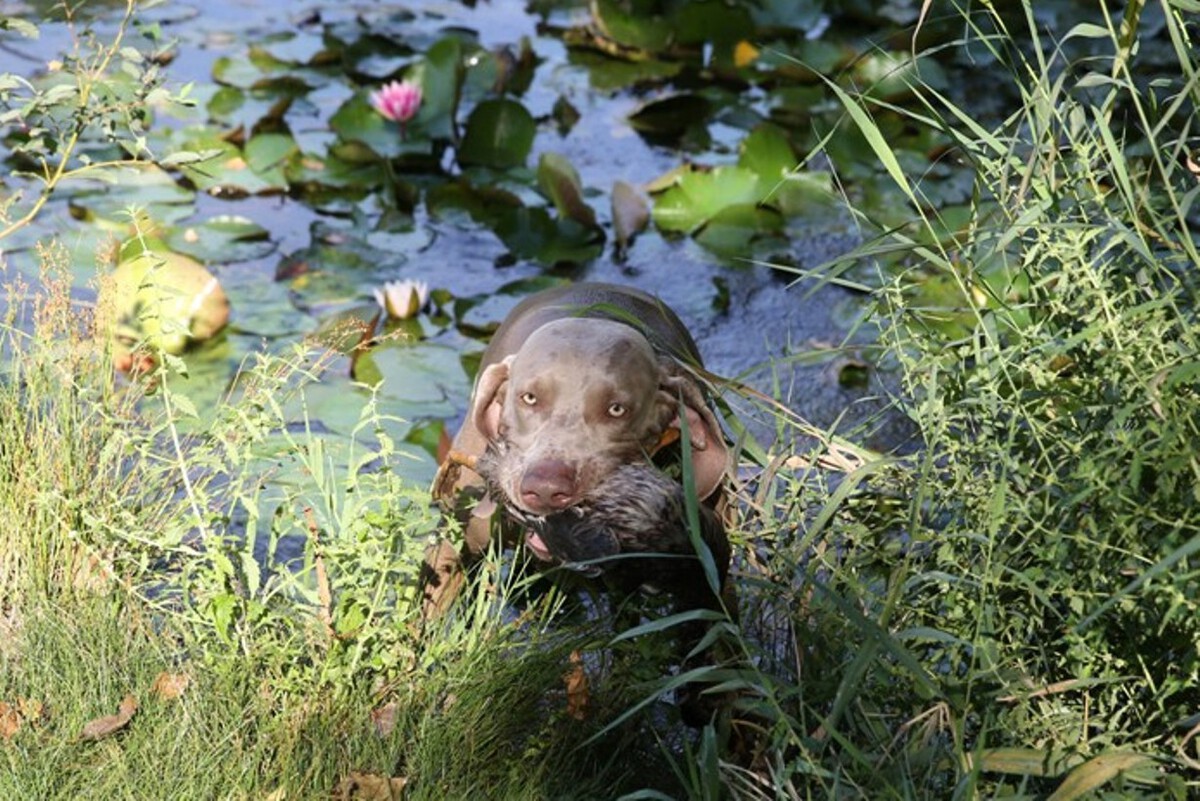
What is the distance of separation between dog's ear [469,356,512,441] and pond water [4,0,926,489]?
2.65 ft

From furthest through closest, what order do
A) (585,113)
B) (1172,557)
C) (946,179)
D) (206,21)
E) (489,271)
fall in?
(206,21)
(585,113)
(946,179)
(489,271)
(1172,557)

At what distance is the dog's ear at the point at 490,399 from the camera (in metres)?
3.43

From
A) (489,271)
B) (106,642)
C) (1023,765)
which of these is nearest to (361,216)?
(489,271)

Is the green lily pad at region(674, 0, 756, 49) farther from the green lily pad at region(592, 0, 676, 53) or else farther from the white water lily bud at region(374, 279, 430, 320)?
the white water lily bud at region(374, 279, 430, 320)

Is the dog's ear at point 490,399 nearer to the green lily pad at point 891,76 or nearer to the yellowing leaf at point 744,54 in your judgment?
the green lily pad at point 891,76

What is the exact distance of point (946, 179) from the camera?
256 inches

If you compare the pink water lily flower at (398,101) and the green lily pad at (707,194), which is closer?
the green lily pad at (707,194)

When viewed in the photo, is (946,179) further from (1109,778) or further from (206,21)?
(1109,778)

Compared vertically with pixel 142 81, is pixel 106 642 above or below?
below

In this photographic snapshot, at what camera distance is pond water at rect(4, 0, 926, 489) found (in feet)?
16.8

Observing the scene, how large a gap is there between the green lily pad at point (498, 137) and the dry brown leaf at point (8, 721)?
3846 millimetres

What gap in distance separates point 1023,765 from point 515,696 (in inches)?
35.5

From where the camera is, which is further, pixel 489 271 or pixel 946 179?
pixel 946 179

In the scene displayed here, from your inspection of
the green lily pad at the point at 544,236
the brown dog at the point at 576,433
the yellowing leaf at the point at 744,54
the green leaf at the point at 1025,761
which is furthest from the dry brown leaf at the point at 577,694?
the yellowing leaf at the point at 744,54
